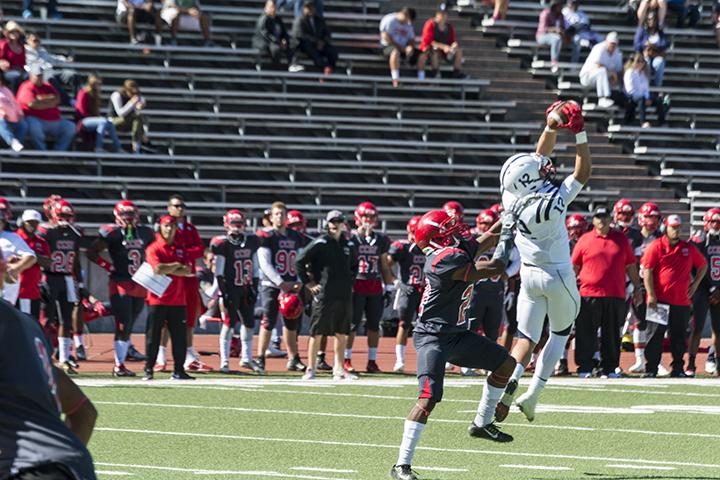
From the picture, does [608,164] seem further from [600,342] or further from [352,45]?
[600,342]

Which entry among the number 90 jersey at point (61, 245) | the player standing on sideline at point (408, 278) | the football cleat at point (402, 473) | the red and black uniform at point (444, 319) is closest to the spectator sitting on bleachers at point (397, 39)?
the player standing on sideline at point (408, 278)

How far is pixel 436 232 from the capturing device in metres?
8.66

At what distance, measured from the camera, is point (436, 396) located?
8383 millimetres

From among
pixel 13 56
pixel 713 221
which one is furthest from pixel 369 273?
pixel 13 56

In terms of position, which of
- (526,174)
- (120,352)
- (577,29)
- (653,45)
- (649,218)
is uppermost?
(577,29)

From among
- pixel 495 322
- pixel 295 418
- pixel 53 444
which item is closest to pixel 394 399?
pixel 295 418

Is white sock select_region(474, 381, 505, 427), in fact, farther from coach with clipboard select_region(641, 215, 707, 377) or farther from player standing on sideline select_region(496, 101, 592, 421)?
coach with clipboard select_region(641, 215, 707, 377)

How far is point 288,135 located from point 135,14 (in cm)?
326

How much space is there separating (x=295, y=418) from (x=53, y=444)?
22.9ft

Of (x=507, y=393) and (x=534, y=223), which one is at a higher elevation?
(x=534, y=223)

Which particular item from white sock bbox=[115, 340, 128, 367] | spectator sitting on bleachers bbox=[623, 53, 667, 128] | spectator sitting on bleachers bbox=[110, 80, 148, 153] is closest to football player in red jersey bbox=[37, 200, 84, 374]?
white sock bbox=[115, 340, 128, 367]

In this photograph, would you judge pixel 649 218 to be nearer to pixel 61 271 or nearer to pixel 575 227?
pixel 575 227

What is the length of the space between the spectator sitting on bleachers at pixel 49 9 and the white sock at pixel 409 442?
52.6ft

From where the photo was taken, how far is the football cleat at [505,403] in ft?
31.0
